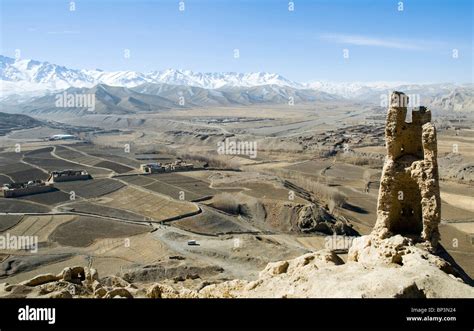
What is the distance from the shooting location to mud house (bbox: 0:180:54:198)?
6066 centimetres

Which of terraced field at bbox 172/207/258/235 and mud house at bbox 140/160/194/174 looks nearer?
terraced field at bbox 172/207/258/235

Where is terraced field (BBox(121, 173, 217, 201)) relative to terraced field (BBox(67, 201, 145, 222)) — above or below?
above

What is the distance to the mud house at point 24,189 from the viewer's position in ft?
199

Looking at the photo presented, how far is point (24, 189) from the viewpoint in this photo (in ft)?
204

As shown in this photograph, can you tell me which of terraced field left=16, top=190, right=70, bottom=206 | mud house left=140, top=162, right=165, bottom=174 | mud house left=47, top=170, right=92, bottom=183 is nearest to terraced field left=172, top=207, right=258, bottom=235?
terraced field left=16, top=190, right=70, bottom=206

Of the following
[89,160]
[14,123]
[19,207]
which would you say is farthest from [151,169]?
[14,123]

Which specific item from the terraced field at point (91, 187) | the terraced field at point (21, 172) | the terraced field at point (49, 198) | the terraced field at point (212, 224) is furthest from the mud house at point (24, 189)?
the terraced field at point (212, 224)

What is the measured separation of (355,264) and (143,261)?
28367mm

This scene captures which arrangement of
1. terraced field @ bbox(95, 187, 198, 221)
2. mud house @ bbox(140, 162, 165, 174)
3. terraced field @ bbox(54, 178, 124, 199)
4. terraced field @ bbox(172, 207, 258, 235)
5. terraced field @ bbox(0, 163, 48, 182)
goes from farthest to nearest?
mud house @ bbox(140, 162, 165, 174), terraced field @ bbox(0, 163, 48, 182), terraced field @ bbox(54, 178, 124, 199), terraced field @ bbox(95, 187, 198, 221), terraced field @ bbox(172, 207, 258, 235)

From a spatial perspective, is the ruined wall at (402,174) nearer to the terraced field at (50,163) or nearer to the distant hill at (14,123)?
the terraced field at (50,163)

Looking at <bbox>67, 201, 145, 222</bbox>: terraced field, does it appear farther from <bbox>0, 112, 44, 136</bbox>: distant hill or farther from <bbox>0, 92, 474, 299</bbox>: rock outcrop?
<bbox>0, 112, 44, 136</bbox>: distant hill

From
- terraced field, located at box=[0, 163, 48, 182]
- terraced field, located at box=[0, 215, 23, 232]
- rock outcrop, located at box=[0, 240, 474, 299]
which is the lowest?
terraced field, located at box=[0, 215, 23, 232]
